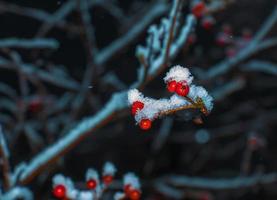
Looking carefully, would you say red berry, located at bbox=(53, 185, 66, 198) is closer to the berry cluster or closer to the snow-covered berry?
the snow-covered berry

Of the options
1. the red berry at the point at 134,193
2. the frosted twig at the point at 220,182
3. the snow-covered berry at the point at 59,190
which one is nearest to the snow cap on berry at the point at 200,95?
the red berry at the point at 134,193

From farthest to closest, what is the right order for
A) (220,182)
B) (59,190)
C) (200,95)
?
1. (220,182)
2. (59,190)
3. (200,95)

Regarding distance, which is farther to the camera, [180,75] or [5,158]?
[5,158]

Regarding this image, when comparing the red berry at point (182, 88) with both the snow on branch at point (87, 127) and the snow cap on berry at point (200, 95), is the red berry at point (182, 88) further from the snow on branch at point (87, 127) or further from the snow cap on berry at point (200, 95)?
the snow on branch at point (87, 127)

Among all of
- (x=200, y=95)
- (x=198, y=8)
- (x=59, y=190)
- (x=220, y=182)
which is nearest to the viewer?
(x=200, y=95)

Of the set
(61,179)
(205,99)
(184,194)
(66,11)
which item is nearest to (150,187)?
(184,194)

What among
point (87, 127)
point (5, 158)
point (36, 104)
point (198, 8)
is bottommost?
point (5, 158)


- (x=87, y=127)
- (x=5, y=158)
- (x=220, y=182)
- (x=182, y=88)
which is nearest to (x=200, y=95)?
(x=182, y=88)

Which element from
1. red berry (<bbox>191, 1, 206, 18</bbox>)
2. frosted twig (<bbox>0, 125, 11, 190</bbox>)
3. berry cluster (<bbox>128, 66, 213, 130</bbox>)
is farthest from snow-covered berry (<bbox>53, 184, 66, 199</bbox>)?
red berry (<bbox>191, 1, 206, 18</bbox>)

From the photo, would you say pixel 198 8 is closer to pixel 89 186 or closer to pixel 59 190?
pixel 89 186
